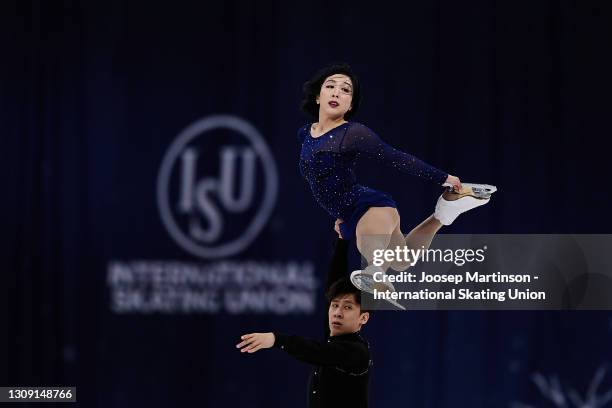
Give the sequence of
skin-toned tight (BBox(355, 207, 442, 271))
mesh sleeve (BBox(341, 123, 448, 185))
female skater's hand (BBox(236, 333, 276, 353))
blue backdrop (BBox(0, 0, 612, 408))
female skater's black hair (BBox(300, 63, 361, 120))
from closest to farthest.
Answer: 1. female skater's hand (BBox(236, 333, 276, 353))
2. mesh sleeve (BBox(341, 123, 448, 185))
3. skin-toned tight (BBox(355, 207, 442, 271))
4. female skater's black hair (BBox(300, 63, 361, 120))
5. blue backdrop (BBox(0, 0, 612, 408))

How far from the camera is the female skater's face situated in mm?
3189

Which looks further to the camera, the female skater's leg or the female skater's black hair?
the female skater's black hair

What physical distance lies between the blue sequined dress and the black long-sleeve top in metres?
0.18

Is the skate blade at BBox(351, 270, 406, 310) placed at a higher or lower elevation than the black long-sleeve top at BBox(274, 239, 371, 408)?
higher

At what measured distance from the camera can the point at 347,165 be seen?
10.2 ft

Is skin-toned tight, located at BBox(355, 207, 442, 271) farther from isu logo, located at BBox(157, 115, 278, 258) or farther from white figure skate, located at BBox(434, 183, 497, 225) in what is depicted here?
isu logo, located at BBox(157, 115, 278, 258)

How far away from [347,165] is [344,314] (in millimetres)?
529

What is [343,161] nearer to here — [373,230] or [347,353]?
[373,230]

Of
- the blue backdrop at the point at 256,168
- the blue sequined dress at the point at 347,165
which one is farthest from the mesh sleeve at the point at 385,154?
the blue backdrop at the point at 256,168

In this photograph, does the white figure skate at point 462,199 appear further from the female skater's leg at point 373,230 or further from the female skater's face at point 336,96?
the female skater's face at point 336,96

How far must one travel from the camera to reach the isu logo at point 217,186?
4.90 meters

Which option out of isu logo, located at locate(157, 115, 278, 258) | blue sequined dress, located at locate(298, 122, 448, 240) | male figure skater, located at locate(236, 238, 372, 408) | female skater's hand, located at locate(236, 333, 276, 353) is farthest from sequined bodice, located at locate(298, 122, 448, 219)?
isu logo, located at locate(157, 115, 278, 258)

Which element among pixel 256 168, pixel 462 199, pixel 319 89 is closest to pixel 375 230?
pixel 462 199

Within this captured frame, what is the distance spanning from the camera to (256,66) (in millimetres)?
4926
